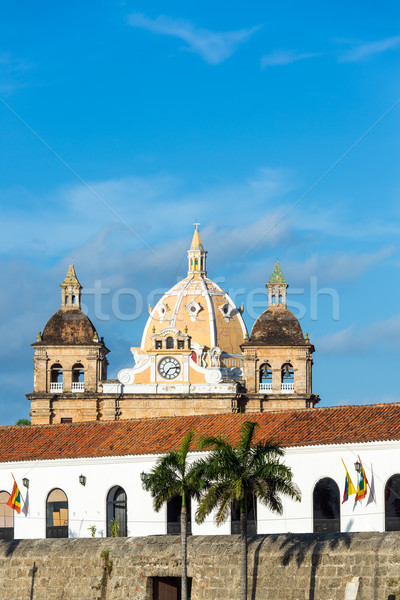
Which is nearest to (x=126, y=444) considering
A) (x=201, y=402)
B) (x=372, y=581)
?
(x=372, y=581)

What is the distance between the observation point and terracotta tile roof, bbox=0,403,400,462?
48156 millimetres

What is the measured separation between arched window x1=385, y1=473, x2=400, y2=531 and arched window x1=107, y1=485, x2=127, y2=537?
31.2ft

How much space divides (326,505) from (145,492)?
6455mm

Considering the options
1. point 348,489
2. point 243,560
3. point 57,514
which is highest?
point 348,489

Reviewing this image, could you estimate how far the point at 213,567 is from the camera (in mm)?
39219

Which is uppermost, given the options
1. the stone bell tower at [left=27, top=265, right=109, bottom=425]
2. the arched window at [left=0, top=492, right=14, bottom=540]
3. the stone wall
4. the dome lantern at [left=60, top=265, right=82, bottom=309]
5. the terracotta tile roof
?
the dome lantern at [left=60, top=265, right=82, bottom=309]

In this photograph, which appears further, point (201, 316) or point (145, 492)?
point (201, 316)

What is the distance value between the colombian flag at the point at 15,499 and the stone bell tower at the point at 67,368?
36.0 m

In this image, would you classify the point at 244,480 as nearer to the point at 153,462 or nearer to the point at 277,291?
the point at 153,462

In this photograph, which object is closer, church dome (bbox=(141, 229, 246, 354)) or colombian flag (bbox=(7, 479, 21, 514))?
colombian flag (bbox=(7, 479, 21, 514))

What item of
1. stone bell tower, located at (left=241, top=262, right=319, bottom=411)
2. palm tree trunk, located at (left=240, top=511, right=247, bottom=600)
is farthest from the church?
stone bell tower, located at (left=241, top=262, right=319, bottom=411)

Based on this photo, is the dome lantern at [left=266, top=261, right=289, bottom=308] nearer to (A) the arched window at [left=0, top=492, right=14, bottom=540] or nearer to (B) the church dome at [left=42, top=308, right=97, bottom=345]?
(B) the church dome at [left=42, top=308, right=97, bottom=345]

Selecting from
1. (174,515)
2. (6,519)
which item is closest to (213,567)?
(174,515)

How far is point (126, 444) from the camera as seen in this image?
5228cm
